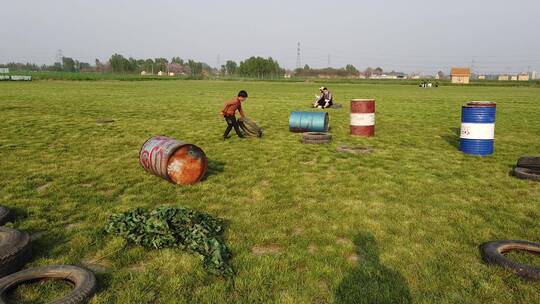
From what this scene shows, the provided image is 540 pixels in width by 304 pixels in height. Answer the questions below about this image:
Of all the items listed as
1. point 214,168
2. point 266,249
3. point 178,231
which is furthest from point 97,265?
point 214,168

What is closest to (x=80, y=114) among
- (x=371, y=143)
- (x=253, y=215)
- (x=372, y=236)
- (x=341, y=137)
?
(x=341, y=137)

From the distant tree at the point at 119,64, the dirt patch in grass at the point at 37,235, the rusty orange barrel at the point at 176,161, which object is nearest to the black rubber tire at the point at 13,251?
the dirt patch in grass at the point at 37,235

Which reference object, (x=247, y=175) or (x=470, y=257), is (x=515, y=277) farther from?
(x=247, y=175)

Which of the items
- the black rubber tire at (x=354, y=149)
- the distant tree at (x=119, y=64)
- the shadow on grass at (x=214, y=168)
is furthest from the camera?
the distant tree at (x=119, y=64)

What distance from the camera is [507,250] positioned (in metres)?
4.44

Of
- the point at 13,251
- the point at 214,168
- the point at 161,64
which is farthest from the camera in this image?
the point at 161,64

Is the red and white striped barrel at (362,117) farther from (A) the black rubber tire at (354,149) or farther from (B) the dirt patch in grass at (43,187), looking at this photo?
(B) the dirt patch in grass at (43,187)

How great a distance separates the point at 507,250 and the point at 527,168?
14.8 feet

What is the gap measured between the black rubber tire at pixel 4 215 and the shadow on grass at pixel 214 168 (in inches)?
131

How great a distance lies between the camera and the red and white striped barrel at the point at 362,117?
475 inches

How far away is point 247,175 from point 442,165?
4.70m

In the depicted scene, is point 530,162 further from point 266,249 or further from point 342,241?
point 266,249

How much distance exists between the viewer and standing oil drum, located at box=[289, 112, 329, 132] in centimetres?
1272

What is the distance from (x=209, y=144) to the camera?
11.4 metres
